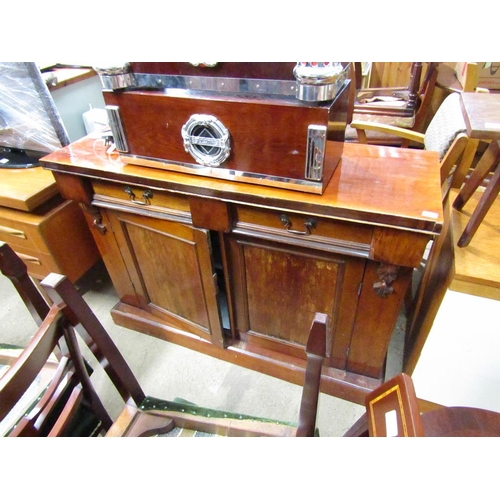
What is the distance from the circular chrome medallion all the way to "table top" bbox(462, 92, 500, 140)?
58 cm

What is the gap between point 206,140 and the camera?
86 centimetres

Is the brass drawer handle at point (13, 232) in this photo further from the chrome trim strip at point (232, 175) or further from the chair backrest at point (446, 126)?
the chair backrest at point (446, 126)

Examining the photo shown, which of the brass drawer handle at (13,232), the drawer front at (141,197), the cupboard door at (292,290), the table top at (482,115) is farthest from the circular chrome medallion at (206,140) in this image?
the brass drawer handle at (13,232)

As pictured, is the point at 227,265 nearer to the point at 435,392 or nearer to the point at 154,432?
the point at 154,432

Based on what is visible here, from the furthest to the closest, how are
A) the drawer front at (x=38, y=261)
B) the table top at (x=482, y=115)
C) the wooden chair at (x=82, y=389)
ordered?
the drawer front at (x=38, y=261), the table top at (x=482, y=115), the wooden chair at (x=82, y=389)

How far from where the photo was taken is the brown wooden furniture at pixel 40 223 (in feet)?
4.26

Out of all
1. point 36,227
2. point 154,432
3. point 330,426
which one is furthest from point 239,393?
point 36,227

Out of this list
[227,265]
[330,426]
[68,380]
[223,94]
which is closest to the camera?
[68,380]

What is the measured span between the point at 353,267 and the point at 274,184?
0.32 metres

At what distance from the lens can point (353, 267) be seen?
922 millimetres

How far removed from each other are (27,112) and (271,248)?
1175mm

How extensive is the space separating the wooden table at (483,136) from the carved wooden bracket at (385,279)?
238 mm

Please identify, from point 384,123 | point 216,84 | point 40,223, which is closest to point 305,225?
point 216,84

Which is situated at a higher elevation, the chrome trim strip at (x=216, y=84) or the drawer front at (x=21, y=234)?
the chrome trim strip at (x=216, y=84)
